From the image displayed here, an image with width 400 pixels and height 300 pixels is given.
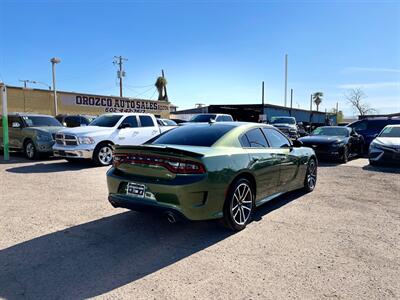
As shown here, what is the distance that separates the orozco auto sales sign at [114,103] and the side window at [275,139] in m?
25.9

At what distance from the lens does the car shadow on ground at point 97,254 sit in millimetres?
3107

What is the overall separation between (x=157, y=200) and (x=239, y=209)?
123 centimetres

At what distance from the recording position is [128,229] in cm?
467

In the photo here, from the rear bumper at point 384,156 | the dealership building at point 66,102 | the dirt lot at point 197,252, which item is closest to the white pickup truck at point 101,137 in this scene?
the dirt lot at point 197,252

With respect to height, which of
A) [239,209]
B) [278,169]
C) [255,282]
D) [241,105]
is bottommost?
[255,282]

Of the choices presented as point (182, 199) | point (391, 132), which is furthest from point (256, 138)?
point (391, 132)

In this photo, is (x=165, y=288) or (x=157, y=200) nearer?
(x=165, y=288)

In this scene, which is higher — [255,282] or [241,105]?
[241,105]

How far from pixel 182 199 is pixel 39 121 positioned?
10544 millimetres

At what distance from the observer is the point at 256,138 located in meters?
5.38

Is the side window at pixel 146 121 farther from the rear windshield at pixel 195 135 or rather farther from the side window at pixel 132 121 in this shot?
the rear windshield at pixel 195 135

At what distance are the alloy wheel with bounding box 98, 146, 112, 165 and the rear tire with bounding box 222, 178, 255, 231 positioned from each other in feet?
21.9

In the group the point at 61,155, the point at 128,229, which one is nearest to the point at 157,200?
the point at 128,229

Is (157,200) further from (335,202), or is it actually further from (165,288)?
(335,202)
